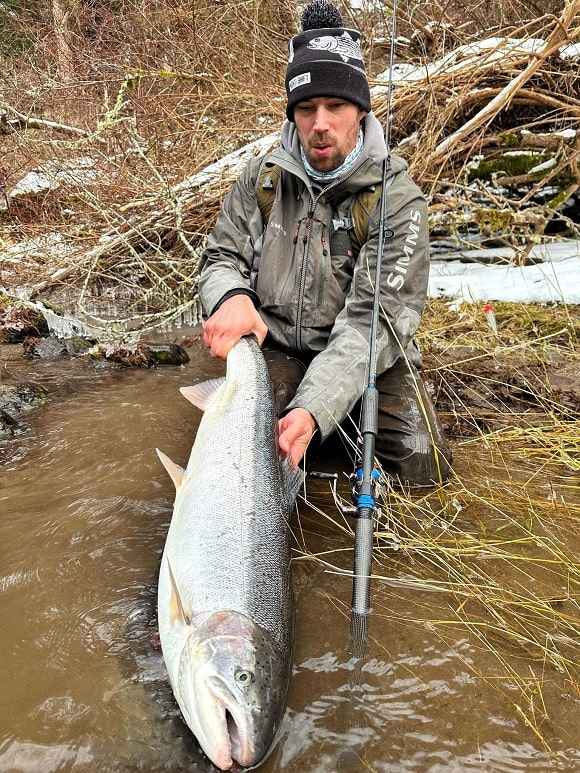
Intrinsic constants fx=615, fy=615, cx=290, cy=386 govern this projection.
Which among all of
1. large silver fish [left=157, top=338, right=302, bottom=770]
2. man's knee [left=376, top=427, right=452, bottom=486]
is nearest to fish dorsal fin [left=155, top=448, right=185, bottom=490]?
large silver fish [left=157, top=338, right=302, bottom=770]

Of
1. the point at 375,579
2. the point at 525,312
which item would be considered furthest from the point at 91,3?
the point at 375,579

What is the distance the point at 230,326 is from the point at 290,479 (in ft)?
2.86

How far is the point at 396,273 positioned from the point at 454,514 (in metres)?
1.31

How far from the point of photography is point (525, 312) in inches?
201

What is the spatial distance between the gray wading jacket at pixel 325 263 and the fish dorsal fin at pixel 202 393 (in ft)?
1.91

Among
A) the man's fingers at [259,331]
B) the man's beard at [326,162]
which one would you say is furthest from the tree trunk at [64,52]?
the man's fingers at [259,331]

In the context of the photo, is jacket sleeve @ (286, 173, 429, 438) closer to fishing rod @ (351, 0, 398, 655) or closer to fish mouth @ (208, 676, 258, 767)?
fishing rod @ (351, 0, 398, 655)

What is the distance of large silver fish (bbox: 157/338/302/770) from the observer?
1.58m

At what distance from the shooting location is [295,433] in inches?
104

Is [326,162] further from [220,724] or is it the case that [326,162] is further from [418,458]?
[220,724]

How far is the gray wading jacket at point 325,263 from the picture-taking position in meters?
3.34

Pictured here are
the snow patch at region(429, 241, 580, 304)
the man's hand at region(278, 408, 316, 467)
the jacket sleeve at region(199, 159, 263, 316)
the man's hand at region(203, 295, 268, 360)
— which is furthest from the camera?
the snow patch at region(429, 241, 580, 304)

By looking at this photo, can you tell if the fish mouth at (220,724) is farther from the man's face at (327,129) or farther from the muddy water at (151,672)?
the man's face at (327,129)

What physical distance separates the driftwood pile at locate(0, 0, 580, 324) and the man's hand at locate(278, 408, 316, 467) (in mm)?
3097
